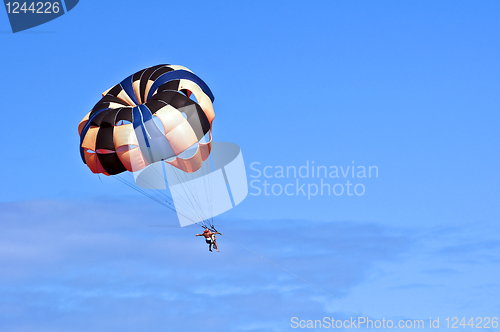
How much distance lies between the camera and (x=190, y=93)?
1597 inches

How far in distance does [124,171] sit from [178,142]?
10.2 feet

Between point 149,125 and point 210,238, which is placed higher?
point 149,125

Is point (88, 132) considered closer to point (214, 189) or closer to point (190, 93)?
point (190, 93)

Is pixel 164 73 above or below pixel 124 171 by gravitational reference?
→ above

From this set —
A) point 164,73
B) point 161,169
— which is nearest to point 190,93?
point 164,73

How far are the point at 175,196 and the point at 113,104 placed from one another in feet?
21.6

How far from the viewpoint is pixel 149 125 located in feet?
126

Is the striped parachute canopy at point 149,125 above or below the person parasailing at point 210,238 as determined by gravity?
above

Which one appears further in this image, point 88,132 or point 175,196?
point 175,196

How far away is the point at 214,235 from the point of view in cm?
3903

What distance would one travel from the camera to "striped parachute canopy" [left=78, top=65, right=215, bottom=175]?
3862 cm

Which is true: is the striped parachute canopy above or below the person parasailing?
above

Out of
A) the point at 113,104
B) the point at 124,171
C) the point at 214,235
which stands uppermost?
the point at 113,104

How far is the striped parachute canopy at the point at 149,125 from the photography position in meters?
38.6
